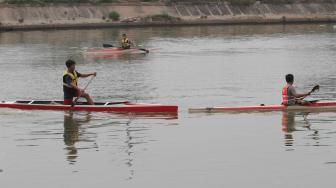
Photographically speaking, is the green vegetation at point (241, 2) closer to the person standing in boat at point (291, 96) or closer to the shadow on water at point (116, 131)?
the person standing in boat at point (291, 96)

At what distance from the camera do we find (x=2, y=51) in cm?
6181

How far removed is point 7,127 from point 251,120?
688cm

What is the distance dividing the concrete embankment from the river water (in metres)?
55.6

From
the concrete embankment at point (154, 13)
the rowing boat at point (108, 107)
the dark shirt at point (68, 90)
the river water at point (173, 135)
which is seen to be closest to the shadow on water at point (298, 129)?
the river water at point (173, 135)

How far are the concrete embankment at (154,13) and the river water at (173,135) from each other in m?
55.6

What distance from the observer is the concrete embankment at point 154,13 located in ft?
330

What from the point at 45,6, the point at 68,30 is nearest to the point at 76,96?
the point at 68,30

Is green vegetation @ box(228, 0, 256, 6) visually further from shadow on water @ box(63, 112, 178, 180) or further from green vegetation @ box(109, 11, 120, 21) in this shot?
shadow on water @ box(63, 112, 178, 180)

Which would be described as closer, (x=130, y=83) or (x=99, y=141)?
(x=99, y=141)

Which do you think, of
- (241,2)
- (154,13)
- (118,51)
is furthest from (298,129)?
(241,2)

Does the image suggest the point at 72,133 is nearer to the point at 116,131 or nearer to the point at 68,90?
the point at 116,131

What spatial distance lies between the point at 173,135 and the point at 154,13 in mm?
88658

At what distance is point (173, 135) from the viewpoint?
22891 millimetres

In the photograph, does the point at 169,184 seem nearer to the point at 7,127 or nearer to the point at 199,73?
the point at 7,127
